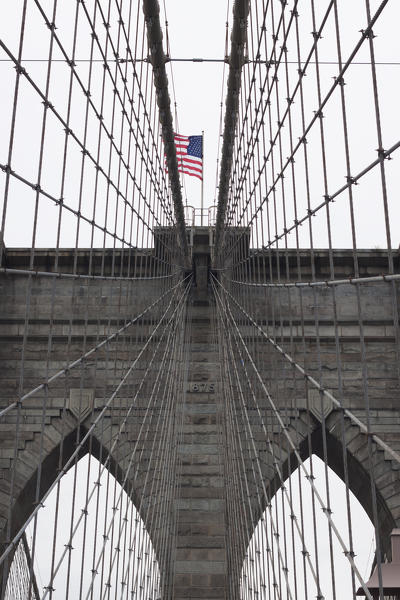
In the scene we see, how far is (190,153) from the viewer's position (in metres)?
12.6

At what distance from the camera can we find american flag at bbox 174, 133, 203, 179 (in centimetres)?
1217

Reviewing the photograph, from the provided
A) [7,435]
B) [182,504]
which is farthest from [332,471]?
[7,435]

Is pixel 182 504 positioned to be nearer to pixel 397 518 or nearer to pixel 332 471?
pixel 397 518

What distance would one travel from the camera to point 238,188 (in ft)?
29.2

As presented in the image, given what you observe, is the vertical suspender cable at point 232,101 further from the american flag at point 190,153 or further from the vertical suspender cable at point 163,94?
the american flag at point 190,153

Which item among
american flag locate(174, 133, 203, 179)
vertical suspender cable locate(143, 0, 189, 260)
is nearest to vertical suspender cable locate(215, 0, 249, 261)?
vertical suspender cable locate(143, 0, 189, 260)

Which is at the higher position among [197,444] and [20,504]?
[197,444]

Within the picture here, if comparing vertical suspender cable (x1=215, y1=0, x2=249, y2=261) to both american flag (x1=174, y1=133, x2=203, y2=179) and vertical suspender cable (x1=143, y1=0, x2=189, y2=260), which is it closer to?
vertical suspender cable (x1=143, y1=0, x2=189, y2=260)

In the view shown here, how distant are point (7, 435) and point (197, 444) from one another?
2712mm

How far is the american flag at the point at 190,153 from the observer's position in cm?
1217

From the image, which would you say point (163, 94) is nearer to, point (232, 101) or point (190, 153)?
point (232, 101)

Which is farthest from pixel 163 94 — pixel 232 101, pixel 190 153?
pixel 190 153

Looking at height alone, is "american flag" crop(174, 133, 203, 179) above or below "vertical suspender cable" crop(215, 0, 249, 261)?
above

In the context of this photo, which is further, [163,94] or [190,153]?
[190,153]
